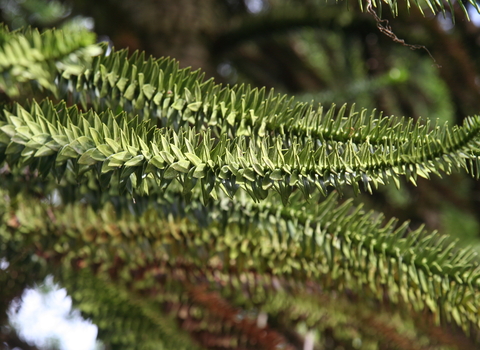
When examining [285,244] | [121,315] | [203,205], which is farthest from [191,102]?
[121,315]

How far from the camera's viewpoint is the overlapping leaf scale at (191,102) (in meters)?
0.47

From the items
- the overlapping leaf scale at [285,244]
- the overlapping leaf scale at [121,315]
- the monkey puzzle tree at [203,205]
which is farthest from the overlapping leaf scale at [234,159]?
the overlapping leaf scale at [121,315]

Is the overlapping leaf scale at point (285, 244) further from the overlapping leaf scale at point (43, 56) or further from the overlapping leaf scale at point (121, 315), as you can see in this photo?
the overlapping leaf scale at point (43, 56)

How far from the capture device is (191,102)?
1.64ft

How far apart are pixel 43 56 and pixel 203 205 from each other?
0.23 meters

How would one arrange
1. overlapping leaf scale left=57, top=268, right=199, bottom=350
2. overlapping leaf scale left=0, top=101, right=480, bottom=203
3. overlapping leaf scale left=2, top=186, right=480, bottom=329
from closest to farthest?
1. overlapping leaf scale left=0, top=101, right=480, bottom=203
2. overlapping leaf scale left=2, top=186, right=480, bottom=329
3. overlapping leaf scale left=57, top=268, right=199, bottom=350

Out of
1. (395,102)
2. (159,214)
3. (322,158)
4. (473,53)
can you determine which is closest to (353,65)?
(395,102)

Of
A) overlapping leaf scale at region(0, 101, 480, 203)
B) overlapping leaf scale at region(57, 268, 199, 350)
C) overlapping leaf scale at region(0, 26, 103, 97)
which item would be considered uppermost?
overlapping leaf scale at region(0, 26, 103, 97)

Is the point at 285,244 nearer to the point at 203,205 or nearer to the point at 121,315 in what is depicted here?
the point at 203,205

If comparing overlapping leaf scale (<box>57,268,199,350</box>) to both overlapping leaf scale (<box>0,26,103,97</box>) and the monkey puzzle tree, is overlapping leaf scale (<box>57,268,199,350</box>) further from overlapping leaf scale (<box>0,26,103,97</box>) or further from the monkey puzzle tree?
overlapping leaf scale (<box>0,26,103,97</box>)

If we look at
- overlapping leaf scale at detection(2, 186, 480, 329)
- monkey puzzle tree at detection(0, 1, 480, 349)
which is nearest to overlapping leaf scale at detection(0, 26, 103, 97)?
monkey puzzle tree at detection(0, 1, 480, 349)

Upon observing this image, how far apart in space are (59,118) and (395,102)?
1247 mm

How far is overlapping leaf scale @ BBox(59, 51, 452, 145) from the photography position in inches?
18.5

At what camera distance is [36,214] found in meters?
0.63
